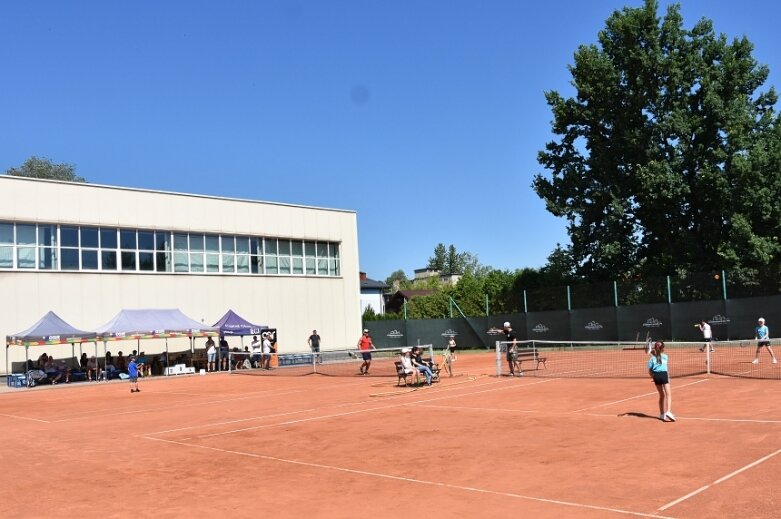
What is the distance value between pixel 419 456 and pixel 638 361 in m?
19.9

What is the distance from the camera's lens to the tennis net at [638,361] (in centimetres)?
2267

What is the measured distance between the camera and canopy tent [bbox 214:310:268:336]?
37875 mm

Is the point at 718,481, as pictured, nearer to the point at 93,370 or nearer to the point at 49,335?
the point at 49,335

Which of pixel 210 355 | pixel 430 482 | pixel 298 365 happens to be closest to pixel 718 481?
pixel 430 482

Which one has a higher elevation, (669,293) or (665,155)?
(665,155)

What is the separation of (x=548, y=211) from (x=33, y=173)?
6828 cm

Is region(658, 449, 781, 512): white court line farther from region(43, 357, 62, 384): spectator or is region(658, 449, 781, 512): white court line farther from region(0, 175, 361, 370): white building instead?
region(0, 175, 361, 370): white building

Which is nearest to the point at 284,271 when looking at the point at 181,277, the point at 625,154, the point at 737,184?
the point at 181,277

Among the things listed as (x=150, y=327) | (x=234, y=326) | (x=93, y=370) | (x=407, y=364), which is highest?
(x=150, y=327)

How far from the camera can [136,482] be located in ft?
34.5

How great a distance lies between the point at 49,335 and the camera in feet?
104

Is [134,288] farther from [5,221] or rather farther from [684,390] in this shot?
[684,390]

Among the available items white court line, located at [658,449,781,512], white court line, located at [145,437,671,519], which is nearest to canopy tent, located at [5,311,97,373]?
white court line, located at [145,437,671,519]

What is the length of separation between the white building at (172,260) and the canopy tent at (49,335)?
9.08ft
